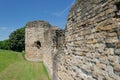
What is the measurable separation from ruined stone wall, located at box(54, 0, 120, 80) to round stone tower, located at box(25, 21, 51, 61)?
1737 cm

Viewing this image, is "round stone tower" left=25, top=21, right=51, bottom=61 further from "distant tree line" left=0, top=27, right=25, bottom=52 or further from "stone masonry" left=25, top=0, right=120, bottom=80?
"distant tree line" left=0, top=27, right=25, bottom=52

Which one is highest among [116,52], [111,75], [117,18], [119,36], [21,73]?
[117,18]

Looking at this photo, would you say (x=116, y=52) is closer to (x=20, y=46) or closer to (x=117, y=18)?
(x=117, y=18)

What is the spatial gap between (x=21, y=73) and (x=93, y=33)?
12882mm

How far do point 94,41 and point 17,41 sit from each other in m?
45.1

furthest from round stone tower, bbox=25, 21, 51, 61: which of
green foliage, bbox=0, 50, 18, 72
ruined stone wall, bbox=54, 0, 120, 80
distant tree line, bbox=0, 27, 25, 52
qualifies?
distant tree line, bbox=0, 27, 25, 52

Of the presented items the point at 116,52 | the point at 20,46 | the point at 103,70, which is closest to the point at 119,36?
the point at 116,52

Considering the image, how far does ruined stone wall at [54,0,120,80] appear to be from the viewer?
404 centimetres

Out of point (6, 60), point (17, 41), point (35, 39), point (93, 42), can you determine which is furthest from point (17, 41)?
point (93, 42)

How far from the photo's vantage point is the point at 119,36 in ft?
12.6

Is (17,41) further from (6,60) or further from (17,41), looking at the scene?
(6,60)

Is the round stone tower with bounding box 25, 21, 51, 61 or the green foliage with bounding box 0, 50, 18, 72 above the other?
the round stone tower with bounding box 25, 21, 51, 61

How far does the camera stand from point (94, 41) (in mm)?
4848

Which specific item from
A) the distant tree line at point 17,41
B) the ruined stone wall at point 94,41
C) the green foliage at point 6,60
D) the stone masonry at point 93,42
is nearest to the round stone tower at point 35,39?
the green foliage at point 6,60
